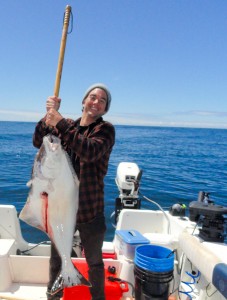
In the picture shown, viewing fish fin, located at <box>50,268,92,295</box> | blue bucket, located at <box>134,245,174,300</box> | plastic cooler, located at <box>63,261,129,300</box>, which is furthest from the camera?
plastic cooler, located at <box>63,261,129,300</box>

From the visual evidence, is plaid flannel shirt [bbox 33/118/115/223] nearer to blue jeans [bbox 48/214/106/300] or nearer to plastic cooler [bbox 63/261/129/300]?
blue jeans [bbox 48/214/106/300]

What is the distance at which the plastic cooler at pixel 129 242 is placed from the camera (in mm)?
4414

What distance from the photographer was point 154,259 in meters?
3.74

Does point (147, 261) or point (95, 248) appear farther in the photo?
point (147, 261)

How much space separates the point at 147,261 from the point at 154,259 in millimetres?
97

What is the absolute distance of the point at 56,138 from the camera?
2.98 m

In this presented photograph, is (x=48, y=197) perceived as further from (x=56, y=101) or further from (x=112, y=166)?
(x=112, y=166)

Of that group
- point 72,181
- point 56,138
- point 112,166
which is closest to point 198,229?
point 72,181

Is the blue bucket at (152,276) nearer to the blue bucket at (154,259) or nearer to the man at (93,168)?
the blue bucket at (154,259)

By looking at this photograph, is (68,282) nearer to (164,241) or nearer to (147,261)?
(147,261)

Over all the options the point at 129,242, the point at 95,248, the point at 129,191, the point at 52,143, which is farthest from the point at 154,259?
the point at 129,191

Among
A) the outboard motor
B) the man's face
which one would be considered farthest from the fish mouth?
the outboard motor

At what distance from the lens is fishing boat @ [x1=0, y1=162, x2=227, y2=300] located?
3744 mm

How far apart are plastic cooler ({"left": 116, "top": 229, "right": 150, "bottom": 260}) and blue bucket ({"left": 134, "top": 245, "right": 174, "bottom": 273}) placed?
28 cm
